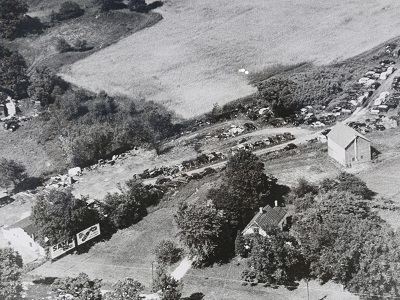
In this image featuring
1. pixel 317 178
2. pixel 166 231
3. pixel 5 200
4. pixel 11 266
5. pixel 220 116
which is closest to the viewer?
pixel 11 266

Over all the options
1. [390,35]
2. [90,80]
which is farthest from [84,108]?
[390,35]

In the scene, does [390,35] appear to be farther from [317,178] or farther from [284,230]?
[284,230]

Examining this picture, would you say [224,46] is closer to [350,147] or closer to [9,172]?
[350,147]

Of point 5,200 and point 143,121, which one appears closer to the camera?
point 5,200

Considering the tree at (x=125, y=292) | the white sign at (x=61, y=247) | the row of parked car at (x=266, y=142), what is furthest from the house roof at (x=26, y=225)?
the row of parked car at (x=266, y=142)

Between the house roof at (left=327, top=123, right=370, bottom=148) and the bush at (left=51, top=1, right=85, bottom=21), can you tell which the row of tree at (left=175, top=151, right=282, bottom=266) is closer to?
the house roof at (left=327, top=123, right=370, bottom=148)

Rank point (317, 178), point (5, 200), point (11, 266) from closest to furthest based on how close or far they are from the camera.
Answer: point (11, 266) < point (317, 178) < point (5, 200)

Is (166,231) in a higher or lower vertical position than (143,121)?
lower
